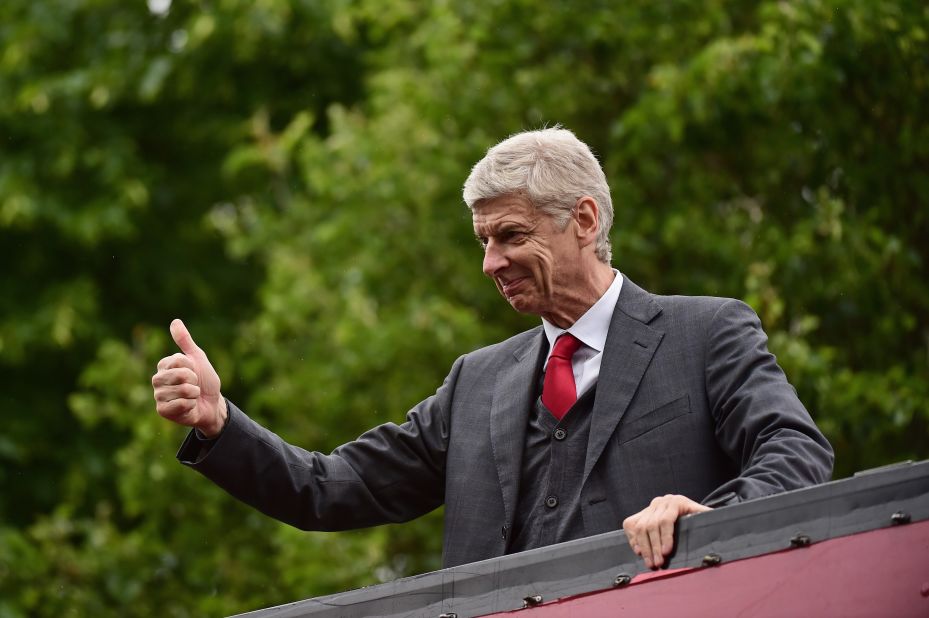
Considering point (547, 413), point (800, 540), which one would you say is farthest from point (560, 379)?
point (800, 540)

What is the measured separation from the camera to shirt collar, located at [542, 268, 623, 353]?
3.22 m

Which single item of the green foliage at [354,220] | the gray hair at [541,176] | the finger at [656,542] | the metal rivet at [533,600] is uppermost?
the green foliage at [354,220]

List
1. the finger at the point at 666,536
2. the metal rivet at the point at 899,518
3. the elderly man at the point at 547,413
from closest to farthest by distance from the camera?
the metal rivet at the point at 899,518, the finger at the point at 666,536, the elderly man at the point at 547,413

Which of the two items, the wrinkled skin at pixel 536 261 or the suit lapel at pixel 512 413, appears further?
the wrinkled skin at pixel 536 261

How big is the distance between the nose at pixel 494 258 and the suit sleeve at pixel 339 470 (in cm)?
33

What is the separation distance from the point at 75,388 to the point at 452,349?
15.2 ft

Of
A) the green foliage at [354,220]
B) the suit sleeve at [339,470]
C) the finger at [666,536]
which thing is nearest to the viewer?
the finger at [666,536]

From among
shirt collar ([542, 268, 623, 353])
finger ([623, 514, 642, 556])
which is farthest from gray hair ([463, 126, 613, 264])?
finger ([623, 514, 642, 556])

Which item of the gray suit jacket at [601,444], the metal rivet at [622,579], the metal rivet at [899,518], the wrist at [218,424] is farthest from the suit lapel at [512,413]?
the metal rivet at [899,518]

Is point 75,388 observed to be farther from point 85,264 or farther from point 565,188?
point 565,188

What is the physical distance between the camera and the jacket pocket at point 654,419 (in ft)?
9.77

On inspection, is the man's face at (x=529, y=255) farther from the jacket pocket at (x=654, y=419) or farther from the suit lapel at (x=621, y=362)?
the jacket pocket at (x=654, y=419)

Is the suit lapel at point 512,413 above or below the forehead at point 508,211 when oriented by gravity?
below

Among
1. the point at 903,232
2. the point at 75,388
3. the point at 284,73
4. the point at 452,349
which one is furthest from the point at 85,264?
the point at 903,232
